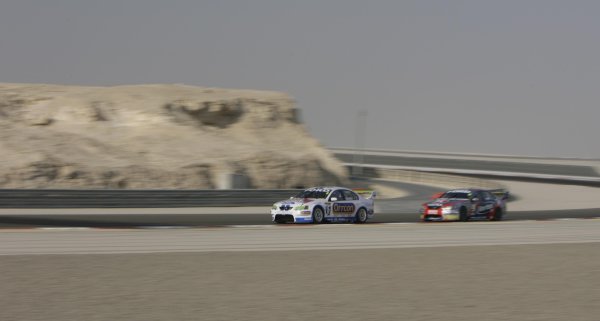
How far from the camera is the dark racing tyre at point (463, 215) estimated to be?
24.1m

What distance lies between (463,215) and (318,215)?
4640 mm

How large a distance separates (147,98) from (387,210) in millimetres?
20287

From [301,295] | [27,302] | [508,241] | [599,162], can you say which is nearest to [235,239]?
[508,241]

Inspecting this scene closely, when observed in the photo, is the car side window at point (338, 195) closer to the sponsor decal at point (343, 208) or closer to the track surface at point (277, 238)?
the sponsor decal at point (343, 208)

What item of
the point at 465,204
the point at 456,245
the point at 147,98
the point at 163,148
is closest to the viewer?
the point at 456,245

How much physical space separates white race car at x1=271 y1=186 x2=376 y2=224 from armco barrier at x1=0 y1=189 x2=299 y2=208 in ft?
24.1

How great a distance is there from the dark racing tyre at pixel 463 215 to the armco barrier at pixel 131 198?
939 centimetres

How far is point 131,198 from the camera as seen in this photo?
28250mm

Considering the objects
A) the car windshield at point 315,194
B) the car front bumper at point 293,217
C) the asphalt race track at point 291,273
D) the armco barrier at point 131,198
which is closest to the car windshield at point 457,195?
the car windshield at point 315,194

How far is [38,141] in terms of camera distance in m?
35.8

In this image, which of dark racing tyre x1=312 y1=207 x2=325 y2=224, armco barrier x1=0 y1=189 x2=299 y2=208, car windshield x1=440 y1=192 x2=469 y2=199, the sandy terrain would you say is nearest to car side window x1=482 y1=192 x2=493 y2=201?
car windshield x1=440 y1=192 x2=469 y2=199

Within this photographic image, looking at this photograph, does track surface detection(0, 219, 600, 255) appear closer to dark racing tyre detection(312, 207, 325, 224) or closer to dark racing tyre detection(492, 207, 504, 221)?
dark racing tyre detection(312, 207, 325, 224)

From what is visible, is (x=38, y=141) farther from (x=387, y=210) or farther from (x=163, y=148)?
(x=387, y=210)

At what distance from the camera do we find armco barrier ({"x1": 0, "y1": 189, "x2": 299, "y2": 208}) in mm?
26312
